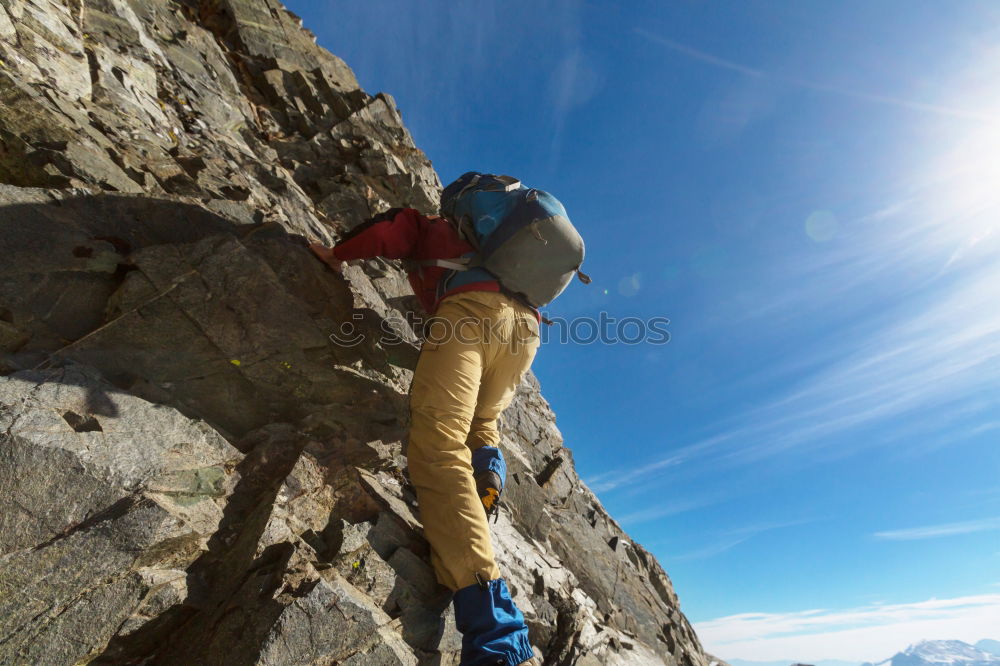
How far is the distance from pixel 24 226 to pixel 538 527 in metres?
9.27

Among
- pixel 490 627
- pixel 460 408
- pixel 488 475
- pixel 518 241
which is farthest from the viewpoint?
pixel 518 241

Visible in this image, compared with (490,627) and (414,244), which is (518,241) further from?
(490,627)

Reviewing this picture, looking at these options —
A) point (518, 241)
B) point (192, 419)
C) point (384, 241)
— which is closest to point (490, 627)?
point (192, 419)

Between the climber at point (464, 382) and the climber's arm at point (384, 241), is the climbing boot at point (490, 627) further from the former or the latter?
the climber's arm at point (384, 241)

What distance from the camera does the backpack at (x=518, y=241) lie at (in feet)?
20.3

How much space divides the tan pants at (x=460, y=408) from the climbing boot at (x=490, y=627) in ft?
0.44

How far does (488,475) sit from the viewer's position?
5941mm

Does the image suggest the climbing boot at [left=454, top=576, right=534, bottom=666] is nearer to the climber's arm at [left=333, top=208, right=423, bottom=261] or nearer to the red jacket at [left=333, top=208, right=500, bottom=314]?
the red jacket at [left=333, top=208, right=500, bottom=314]

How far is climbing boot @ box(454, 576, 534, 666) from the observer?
13.1 ft

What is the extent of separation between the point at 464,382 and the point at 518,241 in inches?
81.5

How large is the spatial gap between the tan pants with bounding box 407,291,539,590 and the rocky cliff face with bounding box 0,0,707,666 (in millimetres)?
812

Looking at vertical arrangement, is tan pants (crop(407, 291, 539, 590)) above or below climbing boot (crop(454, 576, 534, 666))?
above

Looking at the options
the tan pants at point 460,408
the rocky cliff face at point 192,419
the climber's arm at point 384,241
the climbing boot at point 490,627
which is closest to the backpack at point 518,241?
the tan pants at point 460,408

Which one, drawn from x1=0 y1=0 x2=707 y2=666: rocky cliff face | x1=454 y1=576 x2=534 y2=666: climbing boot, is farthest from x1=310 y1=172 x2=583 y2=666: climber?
x1=0 y1=0 x2=707 y2=666: rocky cliff face
